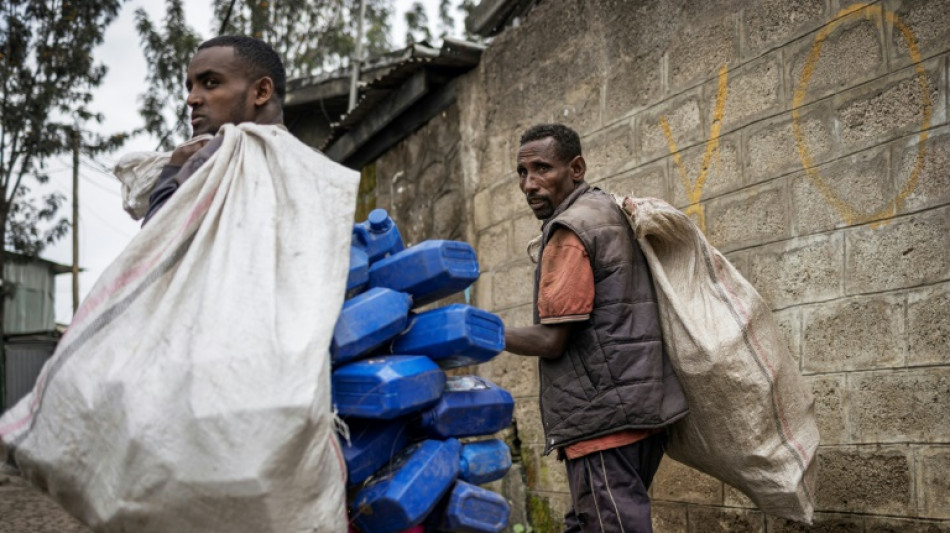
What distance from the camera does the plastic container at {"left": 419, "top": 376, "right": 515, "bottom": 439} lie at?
2066 millimetres

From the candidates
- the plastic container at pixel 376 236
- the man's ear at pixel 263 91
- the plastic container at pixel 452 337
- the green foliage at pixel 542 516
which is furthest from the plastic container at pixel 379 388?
the green foliage at pixel 542 516

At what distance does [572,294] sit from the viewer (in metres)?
2.63

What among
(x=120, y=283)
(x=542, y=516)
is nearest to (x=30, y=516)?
(x=542, y=516)

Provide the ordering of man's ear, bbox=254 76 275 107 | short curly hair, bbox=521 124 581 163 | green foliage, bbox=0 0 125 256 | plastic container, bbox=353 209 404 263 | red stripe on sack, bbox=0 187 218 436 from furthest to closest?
green foliage, bbox=0 0 125 256 < short curly hair, bbox=521 124 581 163 < man's ear, bbox=254 76 275 107 < plastic container, bbox=353 209 404 263 < red stripe on sack, bbox=0 187 218 436

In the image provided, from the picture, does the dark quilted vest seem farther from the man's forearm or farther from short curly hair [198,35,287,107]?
short curly hair [198,35,287,107]

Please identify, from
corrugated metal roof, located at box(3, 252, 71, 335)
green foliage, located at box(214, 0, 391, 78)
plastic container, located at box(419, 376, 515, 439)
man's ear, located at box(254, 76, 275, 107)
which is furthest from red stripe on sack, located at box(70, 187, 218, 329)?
corrugated metal roof, located at box(3, 252, 71, 335)

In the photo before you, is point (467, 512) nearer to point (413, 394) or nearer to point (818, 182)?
point (413, 394)

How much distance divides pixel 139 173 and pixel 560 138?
4.62 feet

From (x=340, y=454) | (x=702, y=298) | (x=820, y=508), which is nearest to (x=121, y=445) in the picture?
(x=340, y=454)

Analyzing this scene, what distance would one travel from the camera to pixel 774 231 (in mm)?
3420

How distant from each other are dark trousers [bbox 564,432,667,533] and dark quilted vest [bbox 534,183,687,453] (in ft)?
0.29

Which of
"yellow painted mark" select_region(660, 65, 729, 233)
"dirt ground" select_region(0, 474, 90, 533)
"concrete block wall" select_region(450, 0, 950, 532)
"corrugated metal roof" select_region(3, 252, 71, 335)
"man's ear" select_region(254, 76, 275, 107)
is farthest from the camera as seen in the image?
"corrugated metal roof" select_region(3, 252, 71, 335)

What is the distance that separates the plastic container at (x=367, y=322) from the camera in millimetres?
1891

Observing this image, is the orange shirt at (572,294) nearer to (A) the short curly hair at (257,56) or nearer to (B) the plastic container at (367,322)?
(B) the plastic container at (367,322)
